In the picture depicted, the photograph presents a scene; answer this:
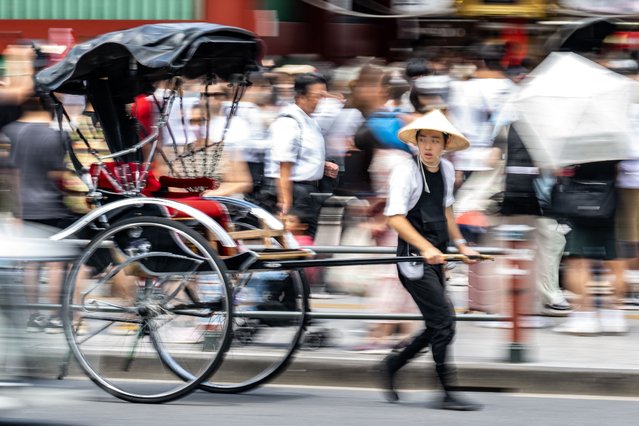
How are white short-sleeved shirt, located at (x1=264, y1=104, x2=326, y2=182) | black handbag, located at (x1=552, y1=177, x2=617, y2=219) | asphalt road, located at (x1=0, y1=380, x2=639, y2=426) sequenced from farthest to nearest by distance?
white short-sleeved shirt, located at (x1=264, y1=104, x2=326, y2=182), black handbag, located at (x1=552, y1=177, x2=617, y2=219), asphalt road, located at (x1=0, y1=380, x2=639, y2=426)

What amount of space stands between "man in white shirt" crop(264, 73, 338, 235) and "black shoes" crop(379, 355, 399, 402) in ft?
7.27

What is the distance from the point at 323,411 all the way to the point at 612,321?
2.93 m

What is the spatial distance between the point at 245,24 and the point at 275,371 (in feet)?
26.8

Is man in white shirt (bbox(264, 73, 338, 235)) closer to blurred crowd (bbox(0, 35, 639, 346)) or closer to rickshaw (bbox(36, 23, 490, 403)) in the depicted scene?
blurred crowd (bbox(0, 35, 639, 346))

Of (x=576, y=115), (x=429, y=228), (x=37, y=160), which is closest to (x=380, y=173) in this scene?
(x=576, y=115)

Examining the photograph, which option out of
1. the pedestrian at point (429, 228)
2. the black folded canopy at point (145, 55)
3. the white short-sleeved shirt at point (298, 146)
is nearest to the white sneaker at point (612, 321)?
the pedestrian at point (429, 228)

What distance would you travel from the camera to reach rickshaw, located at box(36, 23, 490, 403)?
7.35m

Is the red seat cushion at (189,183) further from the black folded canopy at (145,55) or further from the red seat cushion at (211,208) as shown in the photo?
the black folded canopy at (145,55)

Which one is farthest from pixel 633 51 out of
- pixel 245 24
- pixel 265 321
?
pixel 265 321

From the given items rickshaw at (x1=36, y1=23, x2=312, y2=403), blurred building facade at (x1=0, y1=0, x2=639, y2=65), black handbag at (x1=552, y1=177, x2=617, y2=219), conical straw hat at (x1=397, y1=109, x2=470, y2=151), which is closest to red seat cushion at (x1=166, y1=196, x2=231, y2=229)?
rickshaw at (x1=36, y1=23, x2=312, y2=403)

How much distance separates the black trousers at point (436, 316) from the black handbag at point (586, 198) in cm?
221

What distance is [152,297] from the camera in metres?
7.44

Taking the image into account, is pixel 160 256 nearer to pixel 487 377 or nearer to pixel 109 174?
pixel 109 174

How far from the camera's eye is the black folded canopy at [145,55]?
7.50 meters
